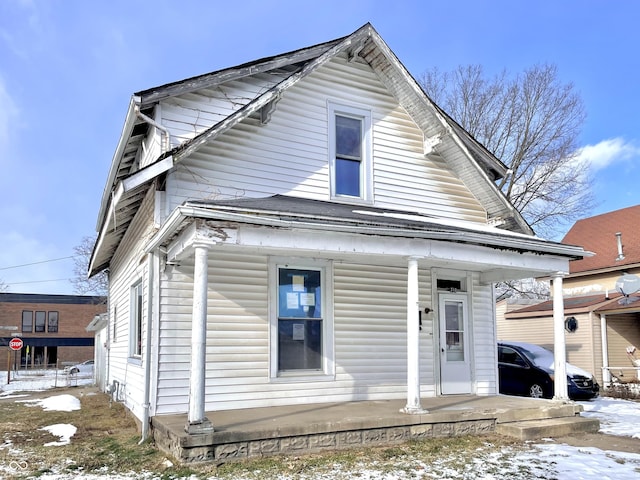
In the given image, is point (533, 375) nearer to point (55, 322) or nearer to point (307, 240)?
point (307, 240)

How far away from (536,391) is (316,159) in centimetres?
835

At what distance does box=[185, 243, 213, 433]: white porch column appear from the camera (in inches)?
247

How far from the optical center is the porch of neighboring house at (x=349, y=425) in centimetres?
636

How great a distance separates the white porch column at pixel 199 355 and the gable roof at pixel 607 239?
1605cm

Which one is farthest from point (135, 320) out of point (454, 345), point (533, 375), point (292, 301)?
point (533, 375)

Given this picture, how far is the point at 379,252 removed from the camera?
25.5ft

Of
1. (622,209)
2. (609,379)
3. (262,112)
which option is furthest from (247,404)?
(622,209)

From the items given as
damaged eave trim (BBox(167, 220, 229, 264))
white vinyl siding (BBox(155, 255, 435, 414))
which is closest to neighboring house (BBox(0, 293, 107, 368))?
white vinyl siding (BBox(155, 255, 435, 414))

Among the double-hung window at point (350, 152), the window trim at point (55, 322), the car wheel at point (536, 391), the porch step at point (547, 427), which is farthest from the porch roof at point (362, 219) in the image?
the window trim at point (55, 322)

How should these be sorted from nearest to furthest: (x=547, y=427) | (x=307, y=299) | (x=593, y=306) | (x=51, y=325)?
(x=547, y=427)
(x=307, y=299)
(x=593, y=306)
(x=51, y=325)

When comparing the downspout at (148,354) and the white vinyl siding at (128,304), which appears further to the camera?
the white vinyl siding at (128,304)

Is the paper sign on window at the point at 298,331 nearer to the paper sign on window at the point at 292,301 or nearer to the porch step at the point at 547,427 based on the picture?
the paper sign on window at the point at 292,301

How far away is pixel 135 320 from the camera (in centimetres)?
1031

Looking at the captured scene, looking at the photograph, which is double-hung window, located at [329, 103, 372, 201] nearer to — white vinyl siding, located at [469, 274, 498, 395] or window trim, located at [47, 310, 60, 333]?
white vinyl siding, located at [469, 274, 498, 395]
